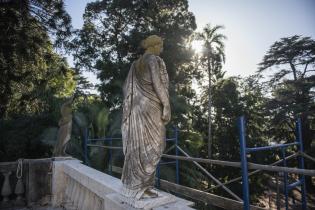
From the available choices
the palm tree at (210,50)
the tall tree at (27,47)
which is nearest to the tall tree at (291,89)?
the palm tree at (210,50)

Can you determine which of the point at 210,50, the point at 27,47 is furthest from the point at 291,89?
the point at 27,47

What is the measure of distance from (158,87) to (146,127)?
0.37m

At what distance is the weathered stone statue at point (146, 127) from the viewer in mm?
2396

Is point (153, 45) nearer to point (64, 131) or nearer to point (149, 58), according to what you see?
point (149, 58)

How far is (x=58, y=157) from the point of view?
16.5 ft

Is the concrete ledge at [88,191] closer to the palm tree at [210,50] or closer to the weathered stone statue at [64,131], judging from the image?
the weathered stone statue at [64,131]

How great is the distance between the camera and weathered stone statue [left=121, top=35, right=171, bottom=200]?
2.40 m

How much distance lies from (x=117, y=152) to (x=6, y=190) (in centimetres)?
701

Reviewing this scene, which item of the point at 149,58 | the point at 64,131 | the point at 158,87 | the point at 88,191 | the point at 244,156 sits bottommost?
the point at 88,191

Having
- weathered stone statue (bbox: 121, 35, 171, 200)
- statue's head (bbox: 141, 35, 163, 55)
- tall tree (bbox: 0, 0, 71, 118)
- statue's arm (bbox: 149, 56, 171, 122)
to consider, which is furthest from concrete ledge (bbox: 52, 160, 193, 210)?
tall tree (bbox: 0, 0, 71, 118)

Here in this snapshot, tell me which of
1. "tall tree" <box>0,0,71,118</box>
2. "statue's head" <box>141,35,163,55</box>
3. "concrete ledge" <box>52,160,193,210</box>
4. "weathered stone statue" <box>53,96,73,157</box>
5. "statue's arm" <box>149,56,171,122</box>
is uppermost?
"tall tree" <box>0,0,71,118</box>

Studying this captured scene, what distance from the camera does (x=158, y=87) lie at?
2.41m

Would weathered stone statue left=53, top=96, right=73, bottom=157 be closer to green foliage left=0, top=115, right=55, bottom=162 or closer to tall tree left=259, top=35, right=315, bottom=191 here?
green foliage left=0, top=115, right=55, bottom=162

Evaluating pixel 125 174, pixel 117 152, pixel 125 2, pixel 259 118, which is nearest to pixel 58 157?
pixel 125 174
